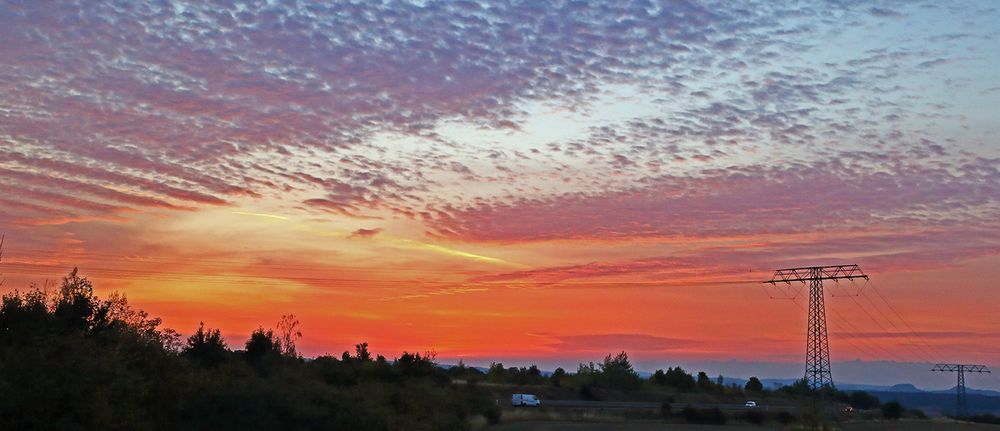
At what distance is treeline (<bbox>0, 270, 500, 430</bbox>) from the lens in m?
25.3

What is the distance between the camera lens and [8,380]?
25031 millimetres

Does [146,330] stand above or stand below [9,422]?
above

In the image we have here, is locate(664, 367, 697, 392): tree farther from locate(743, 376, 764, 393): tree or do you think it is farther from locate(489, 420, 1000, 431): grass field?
locate(489, 420, 1000, 431): grass field

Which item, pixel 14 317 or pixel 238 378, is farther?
pixel 238 378

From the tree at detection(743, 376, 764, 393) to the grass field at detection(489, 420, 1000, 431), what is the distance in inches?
1462

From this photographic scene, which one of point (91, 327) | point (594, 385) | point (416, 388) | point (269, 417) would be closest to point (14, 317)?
point (91, 327)

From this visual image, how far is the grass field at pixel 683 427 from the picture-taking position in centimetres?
6531

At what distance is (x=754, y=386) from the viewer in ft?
441

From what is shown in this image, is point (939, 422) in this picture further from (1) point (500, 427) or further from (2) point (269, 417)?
(2) point (269, 417)

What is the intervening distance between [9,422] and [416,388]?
115ft

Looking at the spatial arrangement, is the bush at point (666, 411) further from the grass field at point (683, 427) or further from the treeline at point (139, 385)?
the treeline at point (139, 385)

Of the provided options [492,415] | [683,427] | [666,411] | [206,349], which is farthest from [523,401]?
[206,349]

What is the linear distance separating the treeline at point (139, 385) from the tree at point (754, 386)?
3455 inches

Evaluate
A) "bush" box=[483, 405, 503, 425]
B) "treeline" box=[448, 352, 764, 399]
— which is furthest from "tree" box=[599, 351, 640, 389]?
"bush" box=[483, 405, 503, 425]
